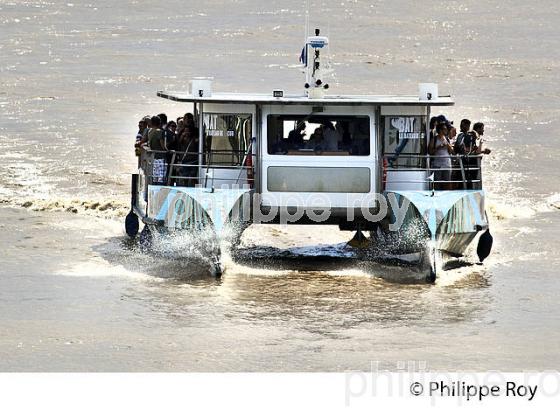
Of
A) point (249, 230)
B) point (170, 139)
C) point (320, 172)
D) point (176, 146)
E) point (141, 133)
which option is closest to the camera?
point (320, 172)

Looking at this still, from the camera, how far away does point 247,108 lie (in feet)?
66.1

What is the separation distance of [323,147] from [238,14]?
120 ft

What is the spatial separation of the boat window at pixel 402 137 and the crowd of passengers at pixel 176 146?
2.82m

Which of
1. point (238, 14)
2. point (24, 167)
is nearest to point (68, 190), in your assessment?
point (24, 167)

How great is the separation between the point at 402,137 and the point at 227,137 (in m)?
2.57

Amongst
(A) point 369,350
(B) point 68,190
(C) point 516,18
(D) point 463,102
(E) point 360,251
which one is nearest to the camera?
(A) point 369,350

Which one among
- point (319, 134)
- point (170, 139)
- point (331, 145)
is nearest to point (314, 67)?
point (319, 134)

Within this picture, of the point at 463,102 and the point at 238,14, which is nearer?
the point at 463,102

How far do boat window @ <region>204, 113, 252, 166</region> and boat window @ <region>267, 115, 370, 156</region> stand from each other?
0.38 metres

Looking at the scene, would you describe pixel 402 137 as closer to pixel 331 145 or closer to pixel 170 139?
pixel 331 145

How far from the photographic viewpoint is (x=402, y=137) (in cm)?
2033

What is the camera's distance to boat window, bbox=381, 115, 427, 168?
20297 mm

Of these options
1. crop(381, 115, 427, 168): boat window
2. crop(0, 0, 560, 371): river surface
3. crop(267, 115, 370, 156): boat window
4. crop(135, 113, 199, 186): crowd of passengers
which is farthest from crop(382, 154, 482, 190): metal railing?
crop(135, 113, 199, 186): crowd of passengers
